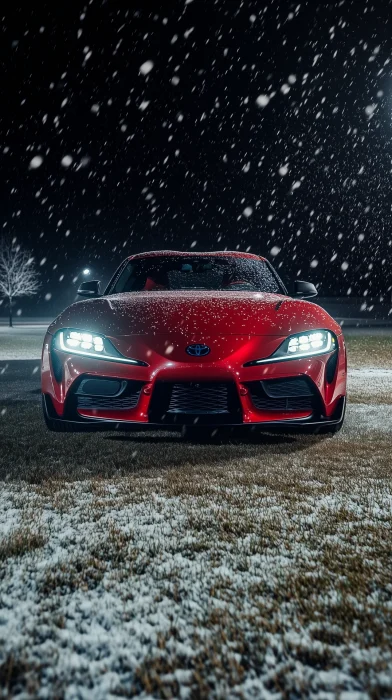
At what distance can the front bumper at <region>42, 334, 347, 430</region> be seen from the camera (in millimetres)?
3877

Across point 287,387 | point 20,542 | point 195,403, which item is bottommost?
point 20,542

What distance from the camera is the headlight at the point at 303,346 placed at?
395cm

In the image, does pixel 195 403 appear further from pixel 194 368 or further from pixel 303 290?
pixel 303 290

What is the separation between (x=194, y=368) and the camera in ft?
12.7

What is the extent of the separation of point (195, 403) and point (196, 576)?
1.80 metres

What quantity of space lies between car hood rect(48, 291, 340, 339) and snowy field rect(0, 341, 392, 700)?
0.94 m

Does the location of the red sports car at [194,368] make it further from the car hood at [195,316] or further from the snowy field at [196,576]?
the snowy field at [196,576]

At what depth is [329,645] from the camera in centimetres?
169

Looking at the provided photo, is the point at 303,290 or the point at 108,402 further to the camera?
the point at 303,290

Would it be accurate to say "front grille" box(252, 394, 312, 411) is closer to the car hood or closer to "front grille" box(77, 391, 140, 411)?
the car hood

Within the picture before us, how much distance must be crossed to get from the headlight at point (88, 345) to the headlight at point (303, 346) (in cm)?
91

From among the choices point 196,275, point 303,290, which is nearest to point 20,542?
point 303,290

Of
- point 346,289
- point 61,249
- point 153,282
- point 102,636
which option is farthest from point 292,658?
point 61,249

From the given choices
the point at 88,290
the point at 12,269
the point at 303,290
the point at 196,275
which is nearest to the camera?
the point at 303,290
